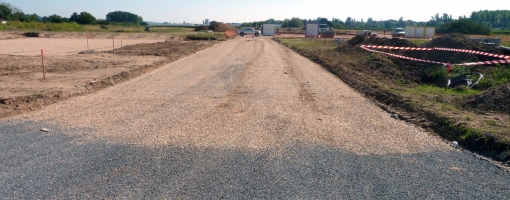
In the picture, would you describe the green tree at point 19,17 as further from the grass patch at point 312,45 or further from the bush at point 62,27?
the grass patch at point 312,45

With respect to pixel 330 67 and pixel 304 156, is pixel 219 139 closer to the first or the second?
pixel 304 156

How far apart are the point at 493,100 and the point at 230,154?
737cm

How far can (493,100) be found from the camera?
1110cm

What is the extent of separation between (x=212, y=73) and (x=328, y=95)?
719 centimetres

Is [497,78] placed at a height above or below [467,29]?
below

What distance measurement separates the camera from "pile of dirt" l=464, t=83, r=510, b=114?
10.7 metres

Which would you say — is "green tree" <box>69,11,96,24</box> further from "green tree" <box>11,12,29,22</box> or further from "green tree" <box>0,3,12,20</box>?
"green tree" <box>0,3,12,20</box>

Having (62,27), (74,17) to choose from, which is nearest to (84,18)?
(74,17)

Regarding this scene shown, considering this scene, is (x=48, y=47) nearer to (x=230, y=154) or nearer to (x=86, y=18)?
(x=230, y=154)

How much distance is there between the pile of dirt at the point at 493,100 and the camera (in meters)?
10.7

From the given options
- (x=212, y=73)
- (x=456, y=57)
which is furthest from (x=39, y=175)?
(x=456, y=57)

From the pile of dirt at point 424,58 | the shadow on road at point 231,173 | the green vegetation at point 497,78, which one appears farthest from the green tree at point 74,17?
the shadow on road at point 231,173

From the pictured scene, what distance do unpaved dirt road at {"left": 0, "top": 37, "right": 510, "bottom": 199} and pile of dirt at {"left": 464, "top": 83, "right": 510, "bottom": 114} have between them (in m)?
2.39

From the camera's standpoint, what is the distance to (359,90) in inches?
597
